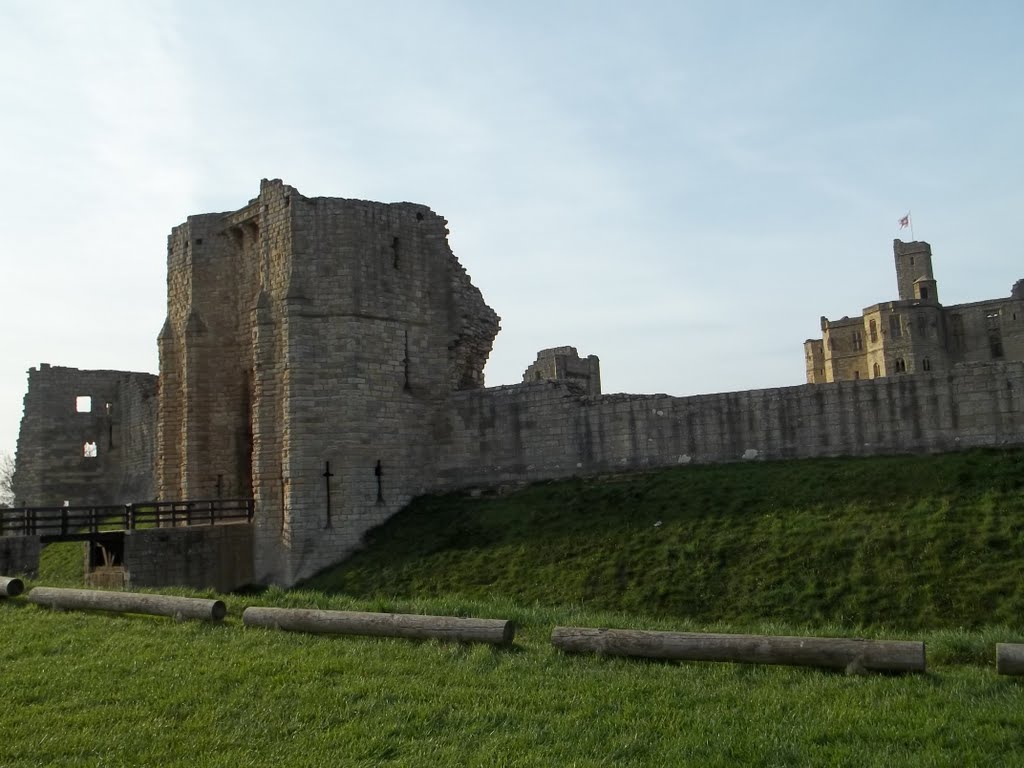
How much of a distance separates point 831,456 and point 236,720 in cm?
1324

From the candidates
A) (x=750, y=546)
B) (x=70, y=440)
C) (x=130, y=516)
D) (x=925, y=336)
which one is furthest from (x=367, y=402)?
(x=925, y=336)

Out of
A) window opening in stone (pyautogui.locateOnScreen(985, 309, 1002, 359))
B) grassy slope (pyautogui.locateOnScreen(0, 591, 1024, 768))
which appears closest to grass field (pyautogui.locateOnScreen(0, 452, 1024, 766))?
grassy slope (pyautogui.locateOnScreen(0, 591, 1024, 768))

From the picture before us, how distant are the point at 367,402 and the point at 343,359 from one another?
44.2 inches

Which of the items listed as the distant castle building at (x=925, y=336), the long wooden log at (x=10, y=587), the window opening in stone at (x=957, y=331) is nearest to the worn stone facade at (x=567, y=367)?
the long wooden log at (x=10, y=587)

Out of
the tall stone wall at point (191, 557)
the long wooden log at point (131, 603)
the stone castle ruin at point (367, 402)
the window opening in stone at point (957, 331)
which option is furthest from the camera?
the window opening in stone at point (957, 331)

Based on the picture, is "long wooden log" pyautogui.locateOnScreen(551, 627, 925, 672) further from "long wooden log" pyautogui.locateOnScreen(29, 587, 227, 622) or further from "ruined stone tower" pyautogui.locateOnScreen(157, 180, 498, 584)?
"ruined stone tower" pyautogui.locateOnScreen(157, 180, 498, 584)

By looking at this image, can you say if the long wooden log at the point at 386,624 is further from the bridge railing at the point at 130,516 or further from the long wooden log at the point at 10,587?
the bridge railing at the point at 130,516

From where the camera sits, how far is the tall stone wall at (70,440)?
41188mm

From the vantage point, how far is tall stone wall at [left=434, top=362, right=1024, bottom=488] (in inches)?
678

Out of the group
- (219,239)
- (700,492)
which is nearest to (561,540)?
(700,492)

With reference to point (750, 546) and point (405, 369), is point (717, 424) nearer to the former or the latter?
point (750, 546)

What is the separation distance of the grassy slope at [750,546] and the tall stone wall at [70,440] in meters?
23.8

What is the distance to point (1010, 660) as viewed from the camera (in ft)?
26.7

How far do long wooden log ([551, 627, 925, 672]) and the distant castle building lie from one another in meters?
61.2
